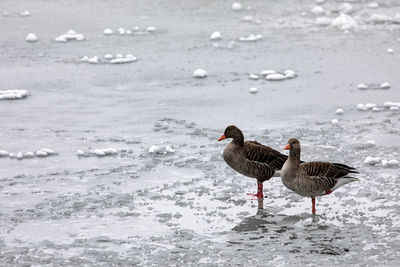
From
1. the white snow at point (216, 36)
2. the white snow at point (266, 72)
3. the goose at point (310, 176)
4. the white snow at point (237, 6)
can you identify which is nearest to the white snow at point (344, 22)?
the white snow at point (237, 6)

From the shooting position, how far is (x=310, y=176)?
32.2 feet

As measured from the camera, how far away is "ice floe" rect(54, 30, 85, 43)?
20906 millimetres

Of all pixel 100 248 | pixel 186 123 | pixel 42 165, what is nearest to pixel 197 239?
pixel 100 248

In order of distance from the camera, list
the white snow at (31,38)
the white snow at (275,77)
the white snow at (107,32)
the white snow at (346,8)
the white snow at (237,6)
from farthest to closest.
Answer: the white snow at (237,6) < the white snow at (346,8) < the white snow at (107,32) < the white snow at (31,38) < the white snow at (275,77)

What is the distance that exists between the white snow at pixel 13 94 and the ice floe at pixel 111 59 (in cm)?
282

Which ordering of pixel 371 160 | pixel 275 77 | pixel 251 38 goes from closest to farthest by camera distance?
pixel 371 160
pixel 275 77
pixel 251 38

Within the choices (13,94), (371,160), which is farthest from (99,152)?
(13,94)

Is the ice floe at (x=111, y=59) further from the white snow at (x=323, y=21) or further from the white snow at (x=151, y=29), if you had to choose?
the white snow at (x=323, y=21)

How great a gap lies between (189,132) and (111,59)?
6155mm

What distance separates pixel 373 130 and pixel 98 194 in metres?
5.37

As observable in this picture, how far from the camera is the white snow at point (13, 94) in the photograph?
1600 cm

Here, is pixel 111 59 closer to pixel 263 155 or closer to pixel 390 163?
pixel 263 155

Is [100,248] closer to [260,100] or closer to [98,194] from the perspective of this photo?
[98,194]

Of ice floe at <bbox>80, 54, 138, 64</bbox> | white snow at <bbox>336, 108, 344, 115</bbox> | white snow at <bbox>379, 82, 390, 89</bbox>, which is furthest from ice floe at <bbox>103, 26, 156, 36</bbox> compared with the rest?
white snow at <bbox>336, 108, 344, 115</bbox>
